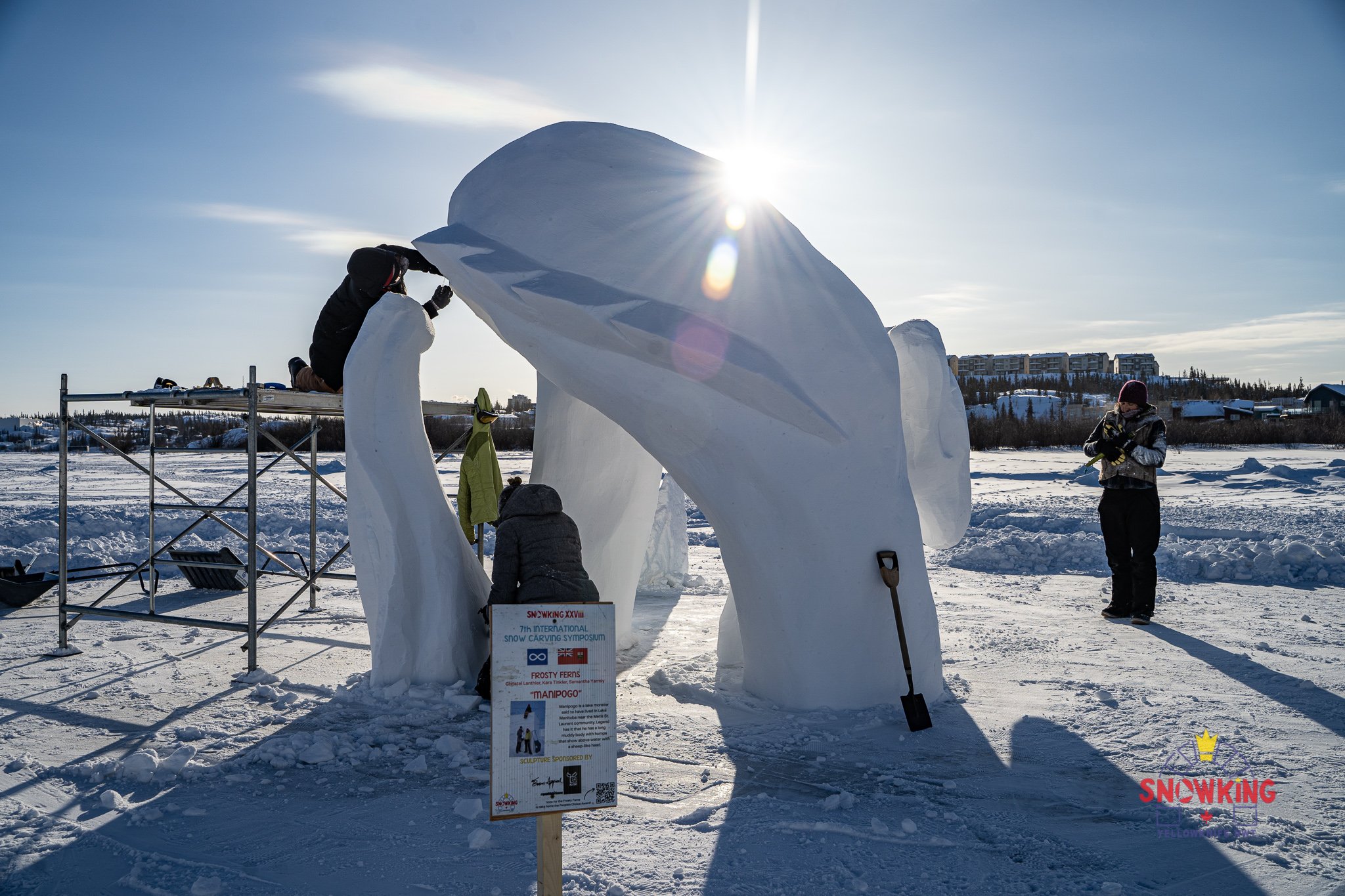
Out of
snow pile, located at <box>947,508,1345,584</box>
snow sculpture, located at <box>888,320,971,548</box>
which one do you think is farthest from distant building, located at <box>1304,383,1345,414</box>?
snow sculpture, located at <box>888,320,971,548</box>

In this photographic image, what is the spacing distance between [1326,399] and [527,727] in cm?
3862

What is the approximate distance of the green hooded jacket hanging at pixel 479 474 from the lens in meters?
5.95

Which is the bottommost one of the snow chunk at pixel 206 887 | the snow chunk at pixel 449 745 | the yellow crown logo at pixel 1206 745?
the snow chunk at pixel 206 887

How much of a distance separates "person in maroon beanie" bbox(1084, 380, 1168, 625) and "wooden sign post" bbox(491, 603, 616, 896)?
5849mm

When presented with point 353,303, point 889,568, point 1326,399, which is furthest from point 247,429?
point 1326,399

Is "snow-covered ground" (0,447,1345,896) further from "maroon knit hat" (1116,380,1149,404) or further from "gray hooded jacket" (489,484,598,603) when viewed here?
"maroon knit hat" (1116,380,1149,404)

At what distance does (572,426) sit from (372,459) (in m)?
1.52

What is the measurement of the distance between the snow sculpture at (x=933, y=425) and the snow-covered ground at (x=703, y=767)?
127cm

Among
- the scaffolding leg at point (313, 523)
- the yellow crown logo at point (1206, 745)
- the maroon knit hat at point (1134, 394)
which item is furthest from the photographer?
the scaffolding leg at point (313, 523)

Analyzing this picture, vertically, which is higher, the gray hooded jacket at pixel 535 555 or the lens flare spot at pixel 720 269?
the lens flare spot at pixel 720 269

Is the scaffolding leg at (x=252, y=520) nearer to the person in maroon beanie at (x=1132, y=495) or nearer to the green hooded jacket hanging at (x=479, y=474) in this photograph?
the green hooded jacket hanging at (x=479, y=474)

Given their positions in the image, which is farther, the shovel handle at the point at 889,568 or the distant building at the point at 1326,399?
the distant building at the point at 1326,399

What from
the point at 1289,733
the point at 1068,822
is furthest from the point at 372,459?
the point at 1289,733

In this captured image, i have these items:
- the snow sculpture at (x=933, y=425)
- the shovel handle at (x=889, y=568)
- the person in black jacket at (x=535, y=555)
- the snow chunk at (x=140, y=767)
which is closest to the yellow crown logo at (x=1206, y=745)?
the shovel handle at (x=889, y=568)
